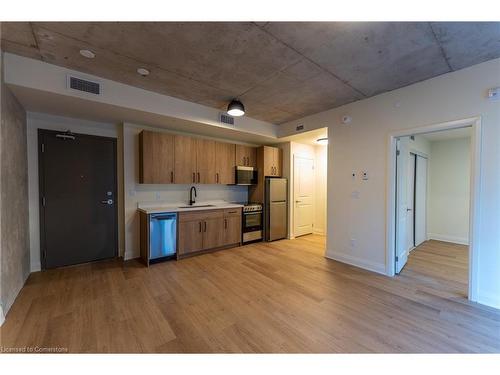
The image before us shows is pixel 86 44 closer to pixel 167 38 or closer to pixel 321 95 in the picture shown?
pixel 167 38

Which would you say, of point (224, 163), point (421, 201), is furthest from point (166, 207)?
point (421, 201)

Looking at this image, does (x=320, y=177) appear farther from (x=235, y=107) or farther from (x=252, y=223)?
(x=235, y=107)

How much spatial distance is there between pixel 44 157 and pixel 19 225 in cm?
115

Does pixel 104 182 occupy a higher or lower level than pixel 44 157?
lower

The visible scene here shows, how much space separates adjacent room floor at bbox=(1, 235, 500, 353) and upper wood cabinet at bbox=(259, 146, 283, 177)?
232cm

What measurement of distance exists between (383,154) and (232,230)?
311cm

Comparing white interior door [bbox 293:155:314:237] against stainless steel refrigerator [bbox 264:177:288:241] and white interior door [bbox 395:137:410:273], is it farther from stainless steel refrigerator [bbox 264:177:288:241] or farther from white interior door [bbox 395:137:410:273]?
white interior door [bbox 395:137:410:273]

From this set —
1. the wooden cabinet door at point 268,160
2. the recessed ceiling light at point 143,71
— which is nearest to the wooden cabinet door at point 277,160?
the wooden cabinet door at point 268,160

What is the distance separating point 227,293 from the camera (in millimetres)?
2607

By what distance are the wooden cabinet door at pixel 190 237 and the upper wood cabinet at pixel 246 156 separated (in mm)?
1789

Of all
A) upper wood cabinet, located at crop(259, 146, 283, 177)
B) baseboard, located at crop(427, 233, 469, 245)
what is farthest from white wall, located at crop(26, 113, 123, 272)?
baseboard, located at crop(427, 233, 469, 245)

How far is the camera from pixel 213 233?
419cm

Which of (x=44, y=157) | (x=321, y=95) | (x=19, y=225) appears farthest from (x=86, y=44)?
(x=321, y=95)

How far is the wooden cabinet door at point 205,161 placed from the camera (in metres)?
4.30
